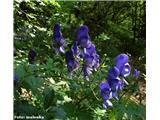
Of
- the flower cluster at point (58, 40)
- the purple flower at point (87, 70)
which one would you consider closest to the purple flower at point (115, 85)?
the purple flower at point (87, 70)

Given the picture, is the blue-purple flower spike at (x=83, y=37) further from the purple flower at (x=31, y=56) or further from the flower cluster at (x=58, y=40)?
the purple flower at (x=31, y=56)

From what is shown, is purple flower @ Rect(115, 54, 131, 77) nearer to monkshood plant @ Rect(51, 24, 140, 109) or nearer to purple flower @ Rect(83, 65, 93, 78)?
monkshood plant @ Rect(51, 24, 140, 109)

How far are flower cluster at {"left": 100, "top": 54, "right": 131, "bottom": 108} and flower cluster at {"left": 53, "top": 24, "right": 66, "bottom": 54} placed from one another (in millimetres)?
221

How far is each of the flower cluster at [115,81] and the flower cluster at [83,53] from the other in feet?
0.32

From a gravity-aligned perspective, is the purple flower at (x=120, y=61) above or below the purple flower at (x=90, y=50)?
below

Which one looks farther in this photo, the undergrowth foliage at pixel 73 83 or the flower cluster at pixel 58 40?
the flower cluster at pixel 58 40

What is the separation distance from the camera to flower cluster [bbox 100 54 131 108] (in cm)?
191

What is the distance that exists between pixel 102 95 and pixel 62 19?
88 centimetres

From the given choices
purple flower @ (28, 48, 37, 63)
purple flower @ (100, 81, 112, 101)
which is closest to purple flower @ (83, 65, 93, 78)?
purple flower @ (100, 81, 112, 101)

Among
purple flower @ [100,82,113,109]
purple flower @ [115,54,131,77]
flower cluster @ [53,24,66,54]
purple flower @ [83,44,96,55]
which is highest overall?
flower cluster @ [53,24,66,54]

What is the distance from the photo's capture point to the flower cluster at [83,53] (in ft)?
6.36
